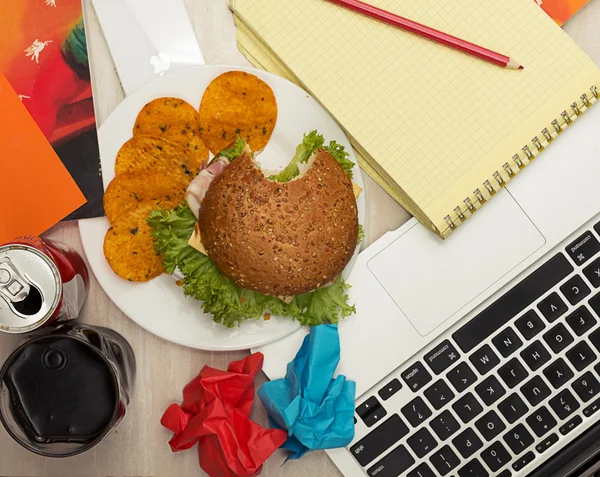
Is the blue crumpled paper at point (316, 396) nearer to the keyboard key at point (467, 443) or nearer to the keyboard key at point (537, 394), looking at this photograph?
the keyboard key at point (467, 443)

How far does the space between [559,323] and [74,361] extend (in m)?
0.82

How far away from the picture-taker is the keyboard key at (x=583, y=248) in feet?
3.47

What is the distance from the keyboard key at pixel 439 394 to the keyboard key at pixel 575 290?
0.88ft

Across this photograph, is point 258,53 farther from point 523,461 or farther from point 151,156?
point 523,461

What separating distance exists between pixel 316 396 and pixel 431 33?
66 cm

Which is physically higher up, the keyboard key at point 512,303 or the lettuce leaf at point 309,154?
the lettuce leaf at point 309,154

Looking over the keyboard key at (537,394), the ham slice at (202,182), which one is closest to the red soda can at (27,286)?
the ham slice at (202,182)

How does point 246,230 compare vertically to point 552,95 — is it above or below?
above

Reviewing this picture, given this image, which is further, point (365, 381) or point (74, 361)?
point (365, 381)

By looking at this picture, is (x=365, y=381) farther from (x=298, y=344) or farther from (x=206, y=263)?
(x=206, y=263)

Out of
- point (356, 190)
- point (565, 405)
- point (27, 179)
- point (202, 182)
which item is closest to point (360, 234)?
point (356, 190)

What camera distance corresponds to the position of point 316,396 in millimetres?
1029

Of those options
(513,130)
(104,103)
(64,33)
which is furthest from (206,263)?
(513,130)

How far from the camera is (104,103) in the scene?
1.05m
